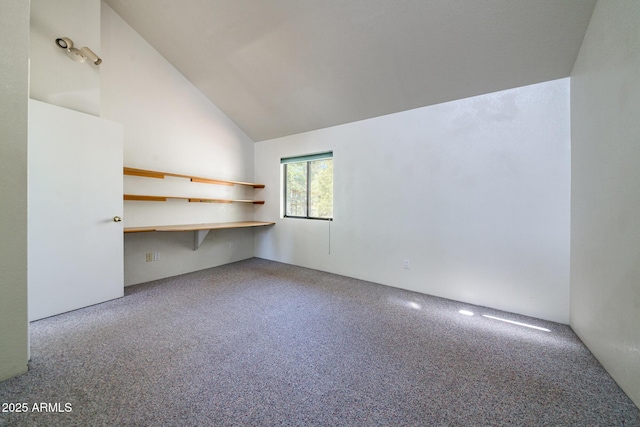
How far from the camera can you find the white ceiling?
1929mm

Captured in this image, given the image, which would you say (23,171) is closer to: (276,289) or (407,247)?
(276,289)

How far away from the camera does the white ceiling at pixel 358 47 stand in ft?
6.33

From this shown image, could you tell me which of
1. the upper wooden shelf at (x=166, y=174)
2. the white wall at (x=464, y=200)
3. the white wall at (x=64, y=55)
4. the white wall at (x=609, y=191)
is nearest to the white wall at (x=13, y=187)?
the white wall at (x=64, y=55)

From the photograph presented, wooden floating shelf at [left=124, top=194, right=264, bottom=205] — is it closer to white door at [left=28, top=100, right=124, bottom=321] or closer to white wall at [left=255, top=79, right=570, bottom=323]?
white door at [left=28, top=100, right=124, bottom=321]

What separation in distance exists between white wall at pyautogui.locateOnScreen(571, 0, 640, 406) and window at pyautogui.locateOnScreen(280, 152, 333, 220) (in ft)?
8.74

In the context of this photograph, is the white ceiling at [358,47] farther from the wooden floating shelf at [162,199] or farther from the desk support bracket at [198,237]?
the desk support bracket at [198,237]

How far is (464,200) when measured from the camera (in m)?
2.61

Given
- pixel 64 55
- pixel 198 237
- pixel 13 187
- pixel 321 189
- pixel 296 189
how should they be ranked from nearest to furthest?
pixel 13 187 → pixel 64 55 → pixel 198 237 → pixel 321 189 → pixel 296 189

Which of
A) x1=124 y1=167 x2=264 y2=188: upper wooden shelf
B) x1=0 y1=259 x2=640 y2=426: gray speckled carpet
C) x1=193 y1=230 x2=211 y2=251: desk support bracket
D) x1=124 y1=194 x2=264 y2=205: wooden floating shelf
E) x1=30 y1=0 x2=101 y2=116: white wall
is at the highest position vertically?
x1=30 y1=0 x2=101 y2=116: white wall

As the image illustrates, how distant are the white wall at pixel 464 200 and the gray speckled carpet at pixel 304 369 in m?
0.39

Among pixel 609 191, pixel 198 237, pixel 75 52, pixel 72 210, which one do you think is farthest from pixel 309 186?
pixel 609 191

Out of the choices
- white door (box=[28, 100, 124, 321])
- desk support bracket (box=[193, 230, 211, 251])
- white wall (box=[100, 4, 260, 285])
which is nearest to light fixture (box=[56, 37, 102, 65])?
white wall (box=[100, 4, 260, 285])

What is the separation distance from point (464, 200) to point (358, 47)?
1.98 meters

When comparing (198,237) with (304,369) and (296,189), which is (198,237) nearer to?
(296,189)
